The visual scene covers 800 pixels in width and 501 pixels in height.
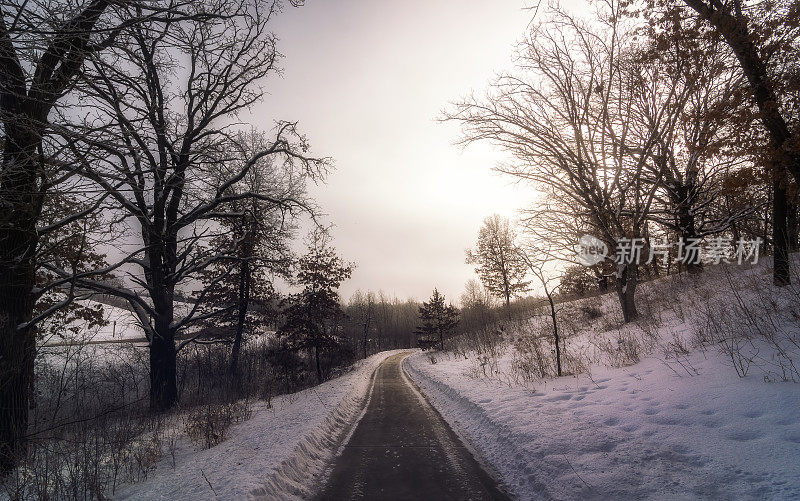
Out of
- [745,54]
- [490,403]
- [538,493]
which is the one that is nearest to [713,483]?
[538,493]

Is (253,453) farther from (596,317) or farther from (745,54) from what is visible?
(596,317)

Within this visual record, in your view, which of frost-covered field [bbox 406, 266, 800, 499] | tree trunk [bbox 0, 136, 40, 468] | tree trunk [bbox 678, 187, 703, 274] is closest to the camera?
frost-covered field [bbox 406, 266, 800, 499]

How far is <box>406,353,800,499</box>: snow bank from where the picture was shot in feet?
11.2

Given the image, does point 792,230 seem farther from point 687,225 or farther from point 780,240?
point 687,225

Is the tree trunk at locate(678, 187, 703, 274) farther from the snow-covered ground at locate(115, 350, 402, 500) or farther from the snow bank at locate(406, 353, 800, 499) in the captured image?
the snow-covered ground at locate(115, 350, 402, 500)

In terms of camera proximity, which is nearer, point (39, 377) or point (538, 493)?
point (538, 493)

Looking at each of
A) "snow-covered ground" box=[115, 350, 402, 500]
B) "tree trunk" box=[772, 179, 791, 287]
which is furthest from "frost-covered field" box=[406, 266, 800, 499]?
"snow-covered ground" box=[115, 350, 402, 500]

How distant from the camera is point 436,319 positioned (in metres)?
39.9

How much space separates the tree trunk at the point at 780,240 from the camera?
864 centimetres

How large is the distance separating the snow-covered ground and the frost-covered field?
8.16 feet

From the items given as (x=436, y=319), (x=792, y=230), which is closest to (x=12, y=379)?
(x=792, y=230)

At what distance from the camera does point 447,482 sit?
4449 millimetres

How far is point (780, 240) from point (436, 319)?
32.0 meters

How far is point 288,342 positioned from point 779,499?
→ 2178cm
